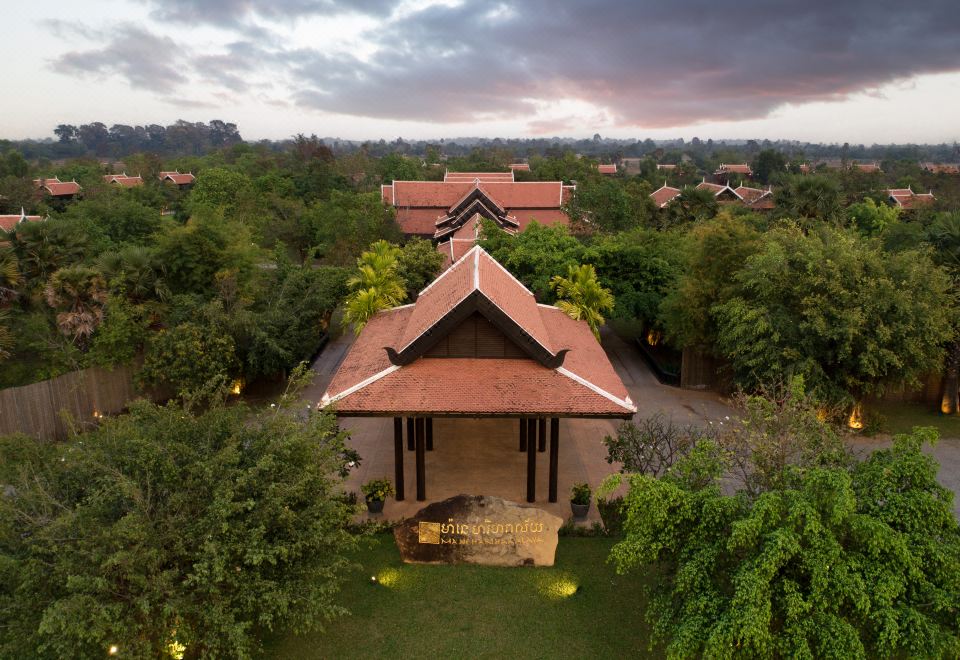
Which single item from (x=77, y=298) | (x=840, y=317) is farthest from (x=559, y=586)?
(x=77, y=298)

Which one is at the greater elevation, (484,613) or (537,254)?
(537,254)

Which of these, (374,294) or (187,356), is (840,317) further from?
(187,356)

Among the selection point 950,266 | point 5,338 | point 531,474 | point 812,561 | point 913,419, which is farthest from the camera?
point 913,419

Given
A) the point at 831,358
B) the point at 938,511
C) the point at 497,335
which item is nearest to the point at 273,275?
the point at 497,335

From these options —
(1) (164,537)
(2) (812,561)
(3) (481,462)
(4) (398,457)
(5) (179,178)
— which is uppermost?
(5) (179,178)

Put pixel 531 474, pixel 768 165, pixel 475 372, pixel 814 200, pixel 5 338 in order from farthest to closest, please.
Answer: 1. pixel 768 165
2. pixel 814 200
3. pixel 5 338
4. pixel 531 474
5. pixel 475 372
